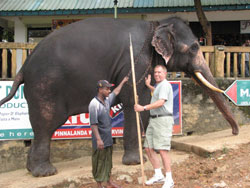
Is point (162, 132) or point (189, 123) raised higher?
point (162, 132)

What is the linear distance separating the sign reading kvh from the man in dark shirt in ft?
15.0

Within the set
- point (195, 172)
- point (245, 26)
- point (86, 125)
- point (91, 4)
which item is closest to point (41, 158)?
point (86, 125)

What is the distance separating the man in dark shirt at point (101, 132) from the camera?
3.94m

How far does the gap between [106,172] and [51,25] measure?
915 centimetres

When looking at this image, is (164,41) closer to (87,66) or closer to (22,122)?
(87,66)

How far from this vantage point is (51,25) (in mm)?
12117

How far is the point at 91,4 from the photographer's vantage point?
1092cm

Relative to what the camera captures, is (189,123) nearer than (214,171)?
No

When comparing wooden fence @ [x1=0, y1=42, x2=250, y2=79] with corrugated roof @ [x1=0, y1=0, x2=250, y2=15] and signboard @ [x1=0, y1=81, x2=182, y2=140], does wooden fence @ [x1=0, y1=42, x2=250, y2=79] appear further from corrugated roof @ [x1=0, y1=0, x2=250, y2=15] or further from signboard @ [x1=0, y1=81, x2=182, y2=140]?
corrugated roof @ [x1=0, y1=0, x2=250, y2=15]

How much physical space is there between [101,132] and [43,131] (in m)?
1.43

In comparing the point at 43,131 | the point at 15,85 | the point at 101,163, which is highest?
the point at 15,85

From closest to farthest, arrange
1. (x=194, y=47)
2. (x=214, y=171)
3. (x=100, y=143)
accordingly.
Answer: (x=100, y=143)
(x=214, y=171)
(x=194, y=47)

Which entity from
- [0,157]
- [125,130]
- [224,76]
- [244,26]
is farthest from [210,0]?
[0,157]

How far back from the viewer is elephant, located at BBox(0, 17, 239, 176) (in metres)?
5.03
